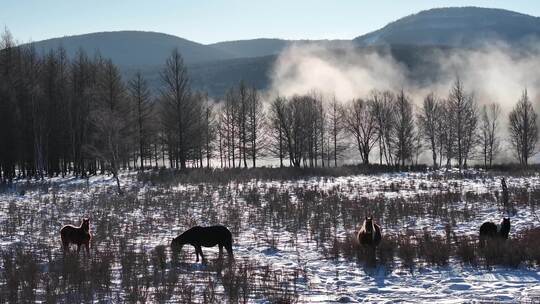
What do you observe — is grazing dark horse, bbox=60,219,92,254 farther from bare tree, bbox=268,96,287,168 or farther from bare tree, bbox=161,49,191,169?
bare tree, bbox=268,96,287,168

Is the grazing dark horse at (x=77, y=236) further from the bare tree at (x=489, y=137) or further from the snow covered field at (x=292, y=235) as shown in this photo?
the bare tree at (x=489, y=137)

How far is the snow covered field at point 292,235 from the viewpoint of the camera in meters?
8.73

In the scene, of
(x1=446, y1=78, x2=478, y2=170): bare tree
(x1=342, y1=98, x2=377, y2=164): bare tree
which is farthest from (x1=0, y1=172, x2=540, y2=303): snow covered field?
(x1=342, y1=98, x2=377, y2=164): bare tree

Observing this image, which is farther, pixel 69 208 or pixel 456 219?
pixel 69 208

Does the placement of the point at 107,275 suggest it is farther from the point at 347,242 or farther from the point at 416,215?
the point at 416,215

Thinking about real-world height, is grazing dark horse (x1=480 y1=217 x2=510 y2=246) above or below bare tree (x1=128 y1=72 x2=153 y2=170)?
below

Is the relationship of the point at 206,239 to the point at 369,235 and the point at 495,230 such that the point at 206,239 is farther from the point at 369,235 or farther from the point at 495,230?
the point at 495,230

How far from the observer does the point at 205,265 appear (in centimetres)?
1080

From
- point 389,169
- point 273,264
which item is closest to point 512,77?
point 389,169

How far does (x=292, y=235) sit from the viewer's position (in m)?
14.8

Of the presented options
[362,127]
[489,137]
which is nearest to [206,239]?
[362,127]

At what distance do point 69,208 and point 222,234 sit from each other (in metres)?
12.3

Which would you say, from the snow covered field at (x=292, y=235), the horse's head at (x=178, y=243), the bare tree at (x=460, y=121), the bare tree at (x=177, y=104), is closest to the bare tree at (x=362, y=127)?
the bare tree at (x=460, y=121)

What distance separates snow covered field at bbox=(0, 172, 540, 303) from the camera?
8734 millimetres
